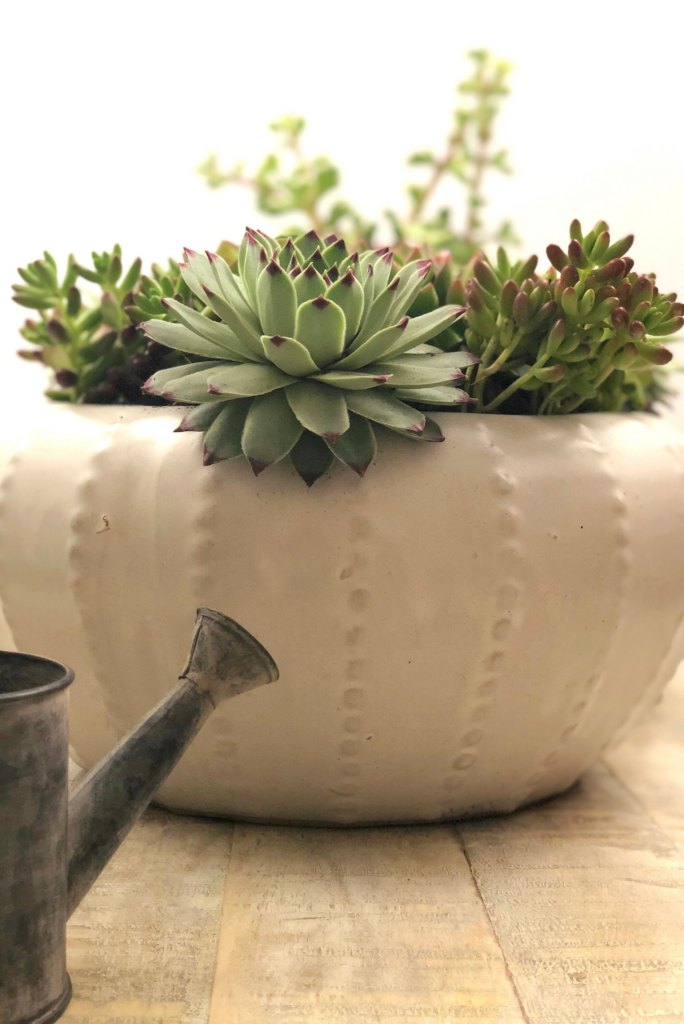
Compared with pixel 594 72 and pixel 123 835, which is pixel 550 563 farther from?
pixel 594 72

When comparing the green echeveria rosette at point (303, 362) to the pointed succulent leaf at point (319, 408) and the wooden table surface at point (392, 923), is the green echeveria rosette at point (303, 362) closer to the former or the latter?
the pointed succulent leaf at point (319, 408)

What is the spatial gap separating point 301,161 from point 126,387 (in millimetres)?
688

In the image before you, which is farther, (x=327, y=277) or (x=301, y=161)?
(x=301, y=161)

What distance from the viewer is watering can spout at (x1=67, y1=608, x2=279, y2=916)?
50cm

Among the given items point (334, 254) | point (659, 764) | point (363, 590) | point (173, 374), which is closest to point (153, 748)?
point (363, 590)

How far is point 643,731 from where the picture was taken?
1.01 m

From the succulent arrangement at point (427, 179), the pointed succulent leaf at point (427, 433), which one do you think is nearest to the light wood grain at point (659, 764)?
the pointed succulent leaf at point (427, 433)

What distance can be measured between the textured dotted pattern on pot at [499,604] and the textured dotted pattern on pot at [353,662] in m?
0.08

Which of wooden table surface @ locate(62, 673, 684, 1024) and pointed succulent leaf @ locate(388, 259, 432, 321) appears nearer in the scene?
wooden table surface @ locate(62, 673, 684, 1024)

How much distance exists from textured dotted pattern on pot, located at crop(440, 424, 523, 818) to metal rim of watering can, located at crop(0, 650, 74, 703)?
11.3 inches

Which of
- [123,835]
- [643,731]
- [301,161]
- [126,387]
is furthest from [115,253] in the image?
[643,731]

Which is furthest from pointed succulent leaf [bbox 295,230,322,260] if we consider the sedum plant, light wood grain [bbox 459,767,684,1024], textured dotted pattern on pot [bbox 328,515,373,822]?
light wood grain [bbox 459,767,684,1024]

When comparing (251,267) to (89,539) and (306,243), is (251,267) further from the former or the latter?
(89,539)

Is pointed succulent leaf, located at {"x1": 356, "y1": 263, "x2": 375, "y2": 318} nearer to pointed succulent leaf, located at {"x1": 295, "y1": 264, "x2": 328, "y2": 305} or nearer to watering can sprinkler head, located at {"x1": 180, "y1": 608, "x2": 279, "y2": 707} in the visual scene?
pointed succulent leaf, located at {"x1": 295, "y1": 264, "x2": 328, "y2": 305}
